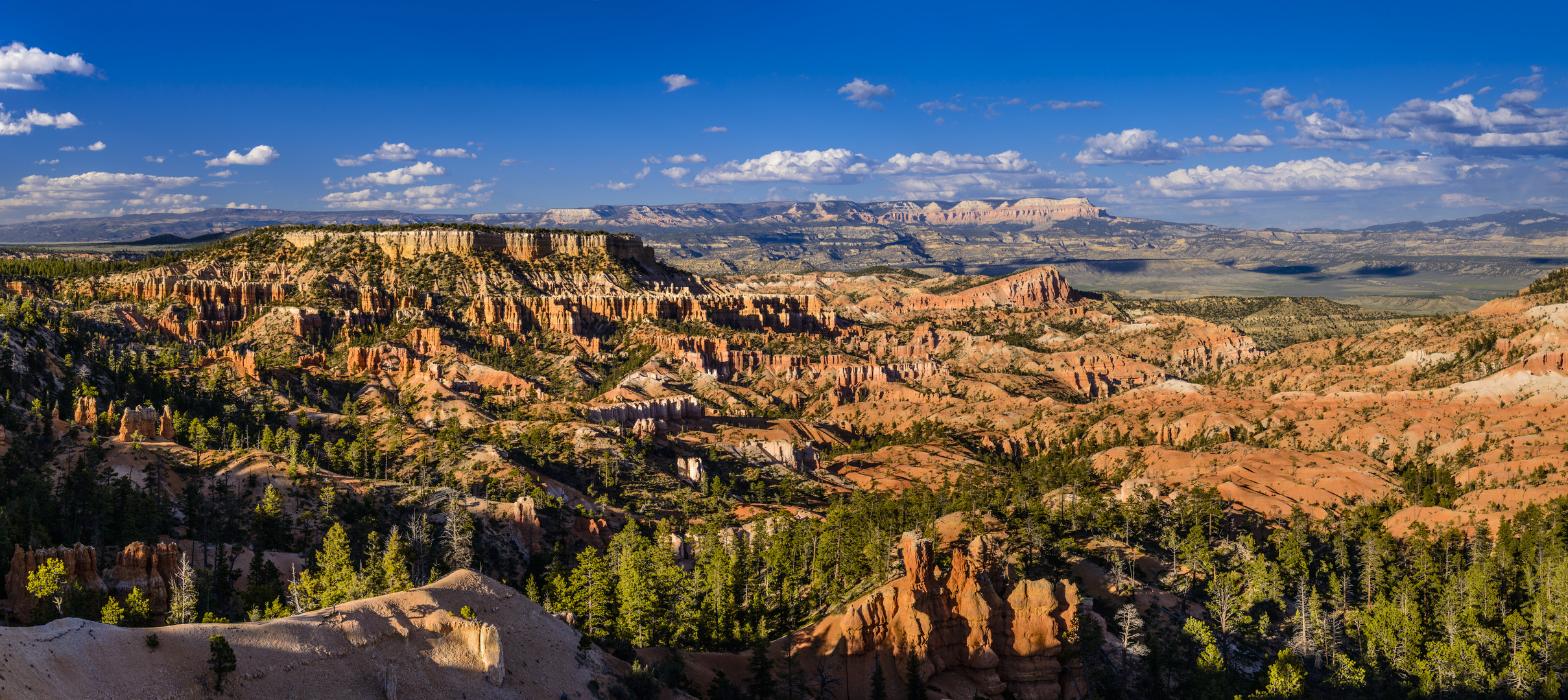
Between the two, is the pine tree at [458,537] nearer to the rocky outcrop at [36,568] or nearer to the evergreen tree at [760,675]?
the rocky outcrop at [36,568]

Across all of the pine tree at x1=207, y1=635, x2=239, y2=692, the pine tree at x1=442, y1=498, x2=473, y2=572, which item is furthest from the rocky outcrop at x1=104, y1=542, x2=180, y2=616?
the pine tree at x1=207, y1=635, x2=239, y2=692

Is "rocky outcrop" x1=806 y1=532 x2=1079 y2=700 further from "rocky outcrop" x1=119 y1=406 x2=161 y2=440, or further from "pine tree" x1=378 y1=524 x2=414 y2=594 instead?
"rocky outcrop" x1=119 y1=406 x2=161 y2=440

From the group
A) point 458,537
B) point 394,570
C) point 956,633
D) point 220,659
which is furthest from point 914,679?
point 458,537

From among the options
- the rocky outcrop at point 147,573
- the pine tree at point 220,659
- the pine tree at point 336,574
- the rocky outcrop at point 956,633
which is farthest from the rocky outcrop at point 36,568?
the rocky outcrop at point 956,633

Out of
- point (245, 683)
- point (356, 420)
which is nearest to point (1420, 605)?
point (245, 683)

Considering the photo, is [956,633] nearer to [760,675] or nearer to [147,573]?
[760,675]

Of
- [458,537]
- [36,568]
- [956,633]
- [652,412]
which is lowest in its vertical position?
[652,412]

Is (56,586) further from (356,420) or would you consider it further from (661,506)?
(356,420)
